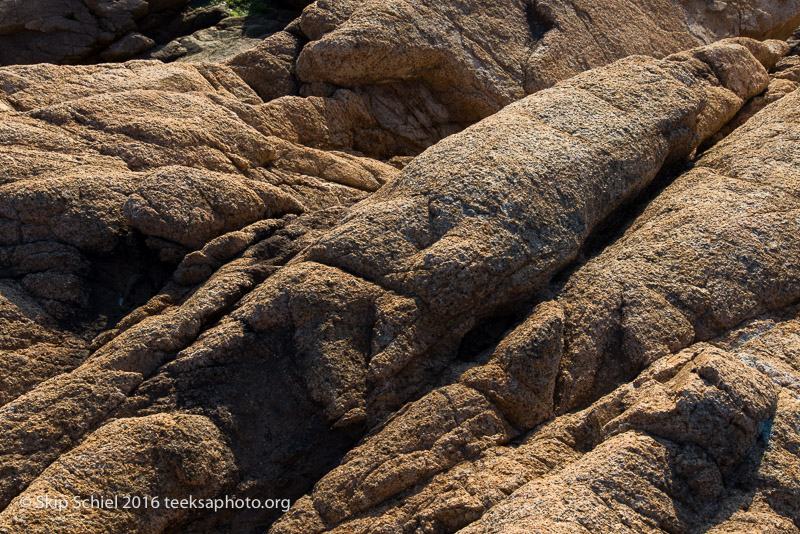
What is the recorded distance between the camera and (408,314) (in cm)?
1024

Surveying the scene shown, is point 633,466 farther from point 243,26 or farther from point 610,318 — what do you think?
point 243,26

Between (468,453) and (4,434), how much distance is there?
5773mm

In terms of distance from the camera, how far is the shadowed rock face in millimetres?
8773

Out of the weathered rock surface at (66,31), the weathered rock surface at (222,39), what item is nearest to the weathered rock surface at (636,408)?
the weathered rock surface at (222,39)

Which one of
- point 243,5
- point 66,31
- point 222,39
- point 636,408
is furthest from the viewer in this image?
point 243,5

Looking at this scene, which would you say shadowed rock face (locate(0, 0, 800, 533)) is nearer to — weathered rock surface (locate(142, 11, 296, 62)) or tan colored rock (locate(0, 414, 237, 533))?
tan colored rock (locate(0, 414, 237, 533))

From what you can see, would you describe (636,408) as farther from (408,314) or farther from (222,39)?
(222,39)

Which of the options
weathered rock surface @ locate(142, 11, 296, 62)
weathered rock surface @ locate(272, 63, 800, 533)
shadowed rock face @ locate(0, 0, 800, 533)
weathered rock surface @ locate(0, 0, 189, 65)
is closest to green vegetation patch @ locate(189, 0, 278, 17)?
weathered rock surface @ locate(142, 11, 296, 62)

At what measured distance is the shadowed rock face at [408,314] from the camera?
28.8 ft

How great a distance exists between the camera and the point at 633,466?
833cm

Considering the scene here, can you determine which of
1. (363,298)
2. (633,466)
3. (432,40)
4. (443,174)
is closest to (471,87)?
(432,40)

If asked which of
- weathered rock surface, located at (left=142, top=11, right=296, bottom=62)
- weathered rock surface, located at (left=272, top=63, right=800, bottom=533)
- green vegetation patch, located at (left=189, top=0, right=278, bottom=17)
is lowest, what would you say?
weathered rock surface, located at (left=272, top=63, right=800, bottom=533)

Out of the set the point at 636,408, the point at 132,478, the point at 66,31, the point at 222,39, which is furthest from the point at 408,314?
the point at 66,31

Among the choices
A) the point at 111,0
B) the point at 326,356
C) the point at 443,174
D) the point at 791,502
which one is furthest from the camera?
the point at 111,0
